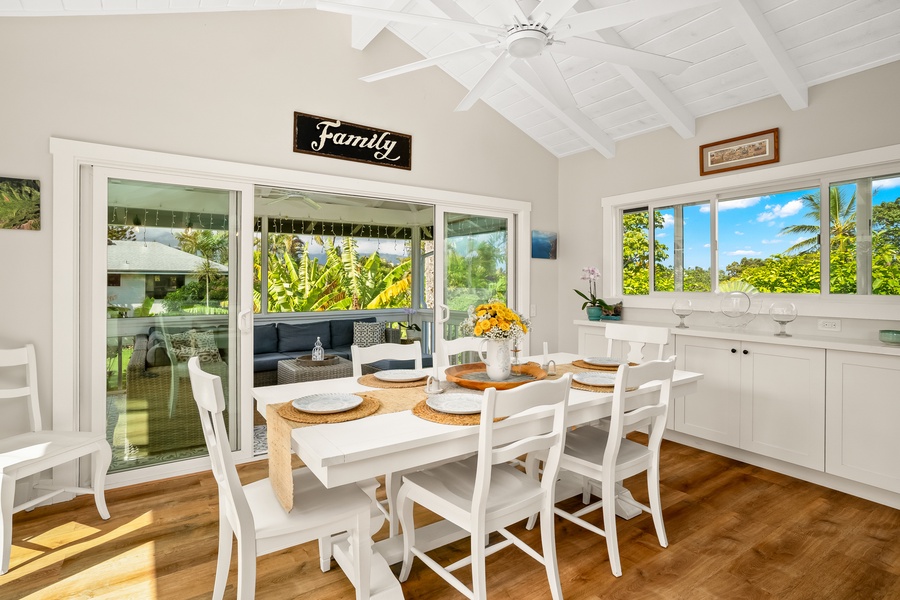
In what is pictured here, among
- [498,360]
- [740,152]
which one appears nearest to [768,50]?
[740,152]

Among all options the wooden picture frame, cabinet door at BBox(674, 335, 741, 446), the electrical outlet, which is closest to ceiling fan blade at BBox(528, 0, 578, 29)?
the wooden picture frame

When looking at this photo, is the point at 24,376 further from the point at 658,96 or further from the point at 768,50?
the point at 768,50

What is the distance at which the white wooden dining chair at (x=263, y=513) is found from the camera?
153cm

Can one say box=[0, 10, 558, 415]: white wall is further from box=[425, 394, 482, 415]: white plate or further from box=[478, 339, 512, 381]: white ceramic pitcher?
box=[425, 394, 482, 415]: white plate

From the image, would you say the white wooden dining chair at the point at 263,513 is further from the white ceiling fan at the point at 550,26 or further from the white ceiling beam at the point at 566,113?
the white ceiling beam at the point at 566,113

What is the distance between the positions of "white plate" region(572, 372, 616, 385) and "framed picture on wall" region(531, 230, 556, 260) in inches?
94.7

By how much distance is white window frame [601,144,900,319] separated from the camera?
300 cm

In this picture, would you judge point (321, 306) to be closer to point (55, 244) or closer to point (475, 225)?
point (475, 225)

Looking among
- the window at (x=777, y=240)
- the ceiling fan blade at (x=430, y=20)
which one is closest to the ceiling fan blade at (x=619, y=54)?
the ceiling fan blade at (x=430, y=20)

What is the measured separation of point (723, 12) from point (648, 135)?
1.45 m

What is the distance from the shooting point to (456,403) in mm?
1958

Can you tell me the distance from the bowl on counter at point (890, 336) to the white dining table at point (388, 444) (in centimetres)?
183

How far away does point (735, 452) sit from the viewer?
3.51 m

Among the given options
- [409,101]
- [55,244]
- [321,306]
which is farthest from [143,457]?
[321,306]
